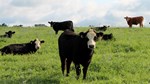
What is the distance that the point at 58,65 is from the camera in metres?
15.5

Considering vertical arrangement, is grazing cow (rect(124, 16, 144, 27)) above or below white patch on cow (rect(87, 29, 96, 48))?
below

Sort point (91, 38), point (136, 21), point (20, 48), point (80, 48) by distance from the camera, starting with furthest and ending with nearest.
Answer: point (136, 21)
point (20, 48)
point (80, 48)
point (91, 38)

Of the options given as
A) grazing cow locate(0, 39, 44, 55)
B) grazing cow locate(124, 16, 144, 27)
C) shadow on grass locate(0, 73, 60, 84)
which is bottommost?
Answer: grazing cow locate(124, 16, 144, 27)

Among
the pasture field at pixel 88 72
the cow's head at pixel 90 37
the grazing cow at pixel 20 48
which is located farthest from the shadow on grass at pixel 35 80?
the grazing cow at pixel 20 48

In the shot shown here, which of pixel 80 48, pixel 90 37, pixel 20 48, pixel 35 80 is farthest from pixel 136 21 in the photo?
pixel 35 80

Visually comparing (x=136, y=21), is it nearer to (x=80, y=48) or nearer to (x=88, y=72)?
(x=88, y=72)

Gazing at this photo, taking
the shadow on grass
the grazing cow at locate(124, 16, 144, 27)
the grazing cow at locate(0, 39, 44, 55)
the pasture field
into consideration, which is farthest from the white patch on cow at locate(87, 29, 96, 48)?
the grazing cow at locate(124, 16, 144, 27)

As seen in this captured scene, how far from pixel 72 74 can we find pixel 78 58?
4.52 feet

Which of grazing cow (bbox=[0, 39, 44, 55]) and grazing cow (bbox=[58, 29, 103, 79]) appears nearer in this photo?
grazing cow (bbox=[58, 29, 103, 79])

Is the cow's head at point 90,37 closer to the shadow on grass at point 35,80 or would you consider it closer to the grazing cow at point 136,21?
the shadow on grass at point 35,80

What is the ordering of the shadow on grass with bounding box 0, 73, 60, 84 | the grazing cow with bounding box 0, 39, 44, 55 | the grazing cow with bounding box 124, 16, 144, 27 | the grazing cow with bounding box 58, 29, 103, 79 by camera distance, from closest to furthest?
1. the shadow on grass with bounding box 0, 73, 60, 84
2. the grazing cow with bounding box 58, 29, 103, 79
3. the grazing cow with bounding box 0, 39, 44, 55
4. the grazing cow with bounding box 124, 16, 144, 27

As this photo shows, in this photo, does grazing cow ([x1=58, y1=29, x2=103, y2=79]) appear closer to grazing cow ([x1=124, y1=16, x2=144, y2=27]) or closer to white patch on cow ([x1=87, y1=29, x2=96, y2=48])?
white patch on cow ([x1=87, y1=29, x2=96, y2=48])

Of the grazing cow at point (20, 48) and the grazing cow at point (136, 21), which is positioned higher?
the grazing cow at point (20, 48)

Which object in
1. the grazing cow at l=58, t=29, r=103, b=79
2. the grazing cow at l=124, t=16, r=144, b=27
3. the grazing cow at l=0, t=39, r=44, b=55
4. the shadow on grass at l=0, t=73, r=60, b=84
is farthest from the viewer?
the grazing cow at l=124, t=16, r=144, b=27
